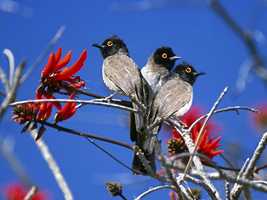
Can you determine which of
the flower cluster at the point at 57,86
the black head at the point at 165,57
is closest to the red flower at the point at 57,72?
the flower cluster at the point at 57,86

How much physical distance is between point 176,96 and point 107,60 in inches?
46.3

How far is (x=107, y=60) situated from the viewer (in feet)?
22.4

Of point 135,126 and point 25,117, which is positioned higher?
point 25,117

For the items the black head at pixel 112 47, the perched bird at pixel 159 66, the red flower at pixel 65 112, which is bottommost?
the perched bird at pixel 159 66

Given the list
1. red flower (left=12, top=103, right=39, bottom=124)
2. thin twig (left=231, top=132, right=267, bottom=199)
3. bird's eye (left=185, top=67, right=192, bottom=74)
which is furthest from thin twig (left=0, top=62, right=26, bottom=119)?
bird's eye (left=185, top=67, right=192, bottom=74)

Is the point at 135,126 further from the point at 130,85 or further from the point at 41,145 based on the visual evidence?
the point at 41,145

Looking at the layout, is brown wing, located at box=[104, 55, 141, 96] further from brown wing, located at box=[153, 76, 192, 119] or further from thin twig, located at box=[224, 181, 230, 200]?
thin twig, located at box=[224, 181, 230, 200]

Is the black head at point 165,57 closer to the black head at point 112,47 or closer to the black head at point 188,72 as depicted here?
the black head at point 188,72

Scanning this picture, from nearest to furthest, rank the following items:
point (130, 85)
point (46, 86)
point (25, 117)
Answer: point (25, 117) → point (46, 86) → point (130, 85)

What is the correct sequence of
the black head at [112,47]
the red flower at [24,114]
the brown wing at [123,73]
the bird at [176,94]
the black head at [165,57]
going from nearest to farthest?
the red flower at [24,114], the bird at [176,94], the brown wing at [123,73], the black head at [165,57], the black head at [112,47]

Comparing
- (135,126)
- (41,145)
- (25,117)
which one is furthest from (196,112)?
(41,145)

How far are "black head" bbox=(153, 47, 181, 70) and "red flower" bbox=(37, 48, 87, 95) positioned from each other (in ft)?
11.4

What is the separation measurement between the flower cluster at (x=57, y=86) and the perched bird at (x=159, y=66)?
2824 millimetres

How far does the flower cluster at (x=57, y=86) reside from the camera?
10.5 ft
